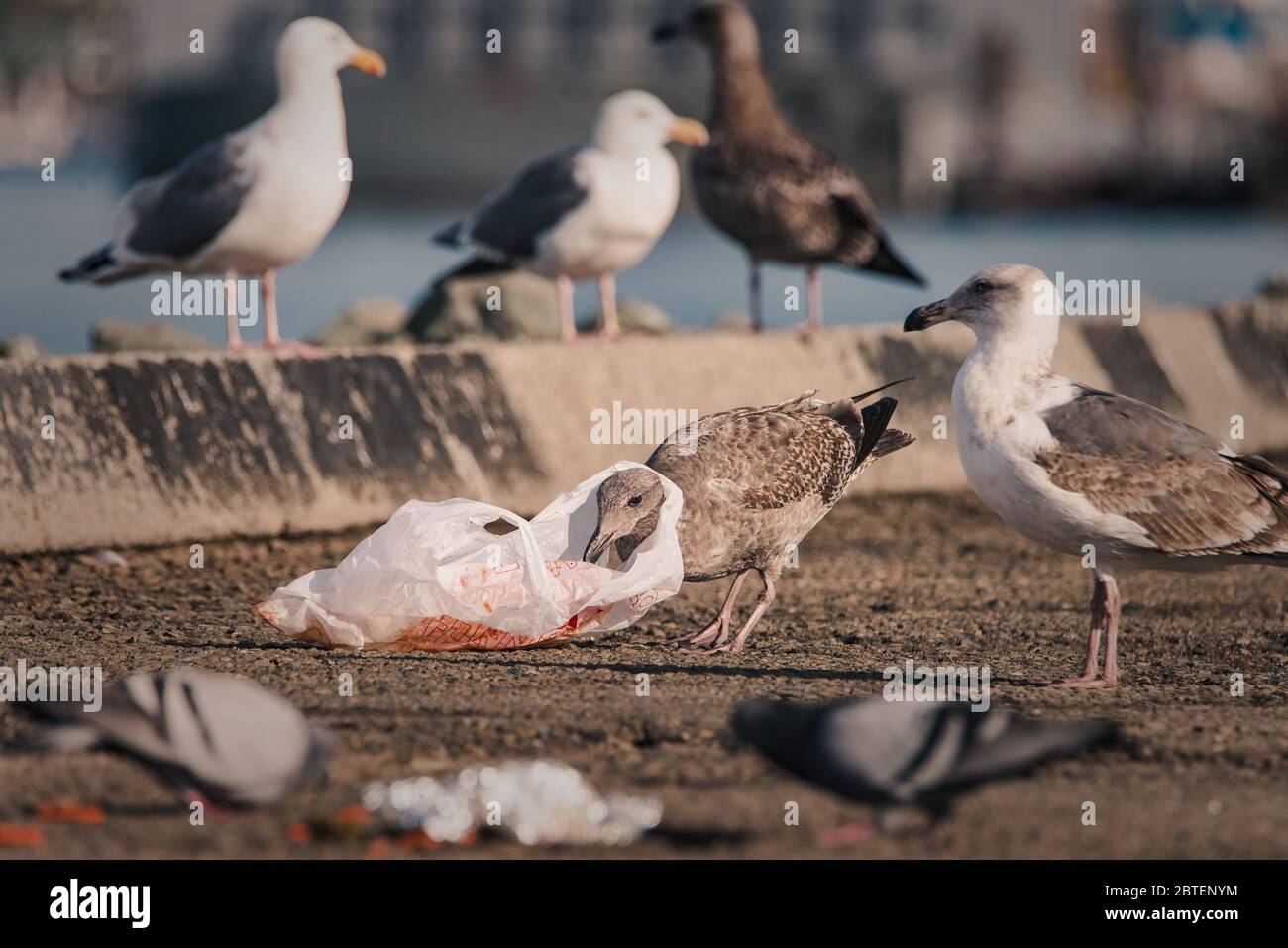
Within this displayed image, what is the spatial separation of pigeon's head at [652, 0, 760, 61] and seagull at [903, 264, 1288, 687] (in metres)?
5.50

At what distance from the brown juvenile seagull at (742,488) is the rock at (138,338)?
5.11m

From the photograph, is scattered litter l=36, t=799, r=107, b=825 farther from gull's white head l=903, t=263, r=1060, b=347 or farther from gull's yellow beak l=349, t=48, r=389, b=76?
gull's yellow beak l=349, t=48, r=389, b=76

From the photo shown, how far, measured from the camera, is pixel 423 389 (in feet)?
26.2

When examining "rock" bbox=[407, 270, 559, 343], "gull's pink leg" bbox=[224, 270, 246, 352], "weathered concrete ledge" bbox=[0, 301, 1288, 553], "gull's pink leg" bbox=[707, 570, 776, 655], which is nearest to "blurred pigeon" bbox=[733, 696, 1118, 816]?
"gull's pink leg" bbox=[707, 570, 776, 655]

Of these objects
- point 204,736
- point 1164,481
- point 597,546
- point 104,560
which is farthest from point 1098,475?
point 104,560

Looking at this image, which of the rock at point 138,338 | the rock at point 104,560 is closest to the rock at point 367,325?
the rock at point 138,338

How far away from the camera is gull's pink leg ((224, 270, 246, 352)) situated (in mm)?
8243

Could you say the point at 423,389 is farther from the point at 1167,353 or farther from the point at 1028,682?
the point at 1167,353

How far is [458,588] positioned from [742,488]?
114cm

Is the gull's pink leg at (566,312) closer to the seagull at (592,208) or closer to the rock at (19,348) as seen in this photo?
the seagull at (592,208)

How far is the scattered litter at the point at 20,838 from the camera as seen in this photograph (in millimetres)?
3801

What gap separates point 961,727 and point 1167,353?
6865mm

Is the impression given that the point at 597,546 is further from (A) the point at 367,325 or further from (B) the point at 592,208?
(A) the point at 367,325

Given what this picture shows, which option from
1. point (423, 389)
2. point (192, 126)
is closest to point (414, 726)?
point (423, 389)
